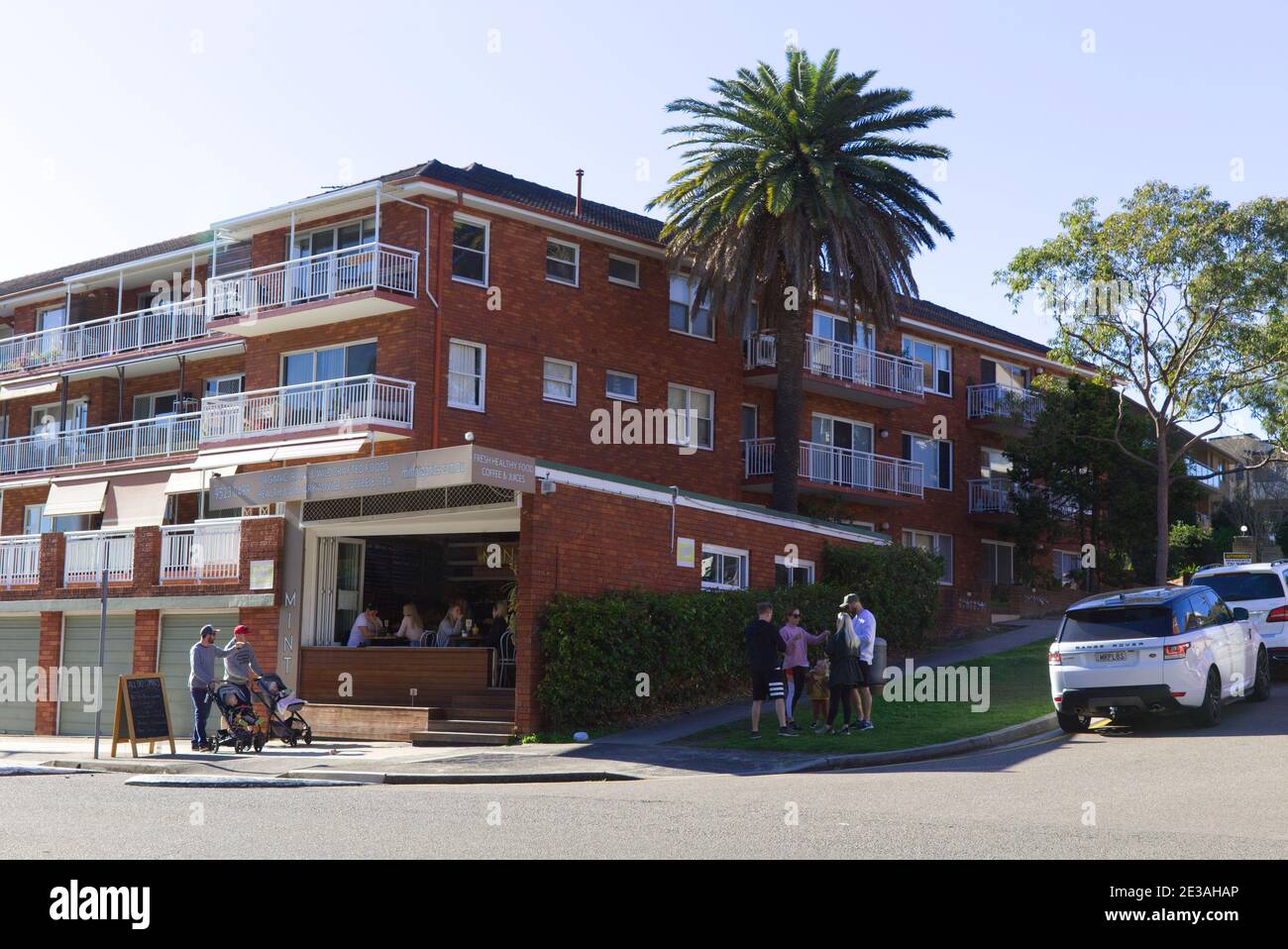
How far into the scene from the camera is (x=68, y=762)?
63.7 feet

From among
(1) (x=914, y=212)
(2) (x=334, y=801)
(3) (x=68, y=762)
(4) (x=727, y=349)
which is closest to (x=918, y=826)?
(2) (x=334, y=801)

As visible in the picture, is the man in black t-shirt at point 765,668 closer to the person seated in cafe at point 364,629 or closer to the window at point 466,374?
the person seated in cafe at point 364,629

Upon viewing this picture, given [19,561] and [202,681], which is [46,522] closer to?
[19,561]

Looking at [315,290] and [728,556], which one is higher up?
[315,290]

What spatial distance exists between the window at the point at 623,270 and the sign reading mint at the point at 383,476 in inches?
442

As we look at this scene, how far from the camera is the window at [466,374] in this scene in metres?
28.4

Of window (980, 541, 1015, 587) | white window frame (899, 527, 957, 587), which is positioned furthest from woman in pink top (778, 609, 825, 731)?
window (980, 541, 1015, 587)

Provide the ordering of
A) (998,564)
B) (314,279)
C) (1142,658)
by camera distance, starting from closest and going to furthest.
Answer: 1. (1142,658)
2. (314,279)
3. (998,564)

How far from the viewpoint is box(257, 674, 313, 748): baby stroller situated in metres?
20.6

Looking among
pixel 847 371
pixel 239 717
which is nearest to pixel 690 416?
pixel 847 371

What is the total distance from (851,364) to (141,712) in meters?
21.7

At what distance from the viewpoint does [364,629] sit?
2412 cm

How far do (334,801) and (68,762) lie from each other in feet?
27.4
